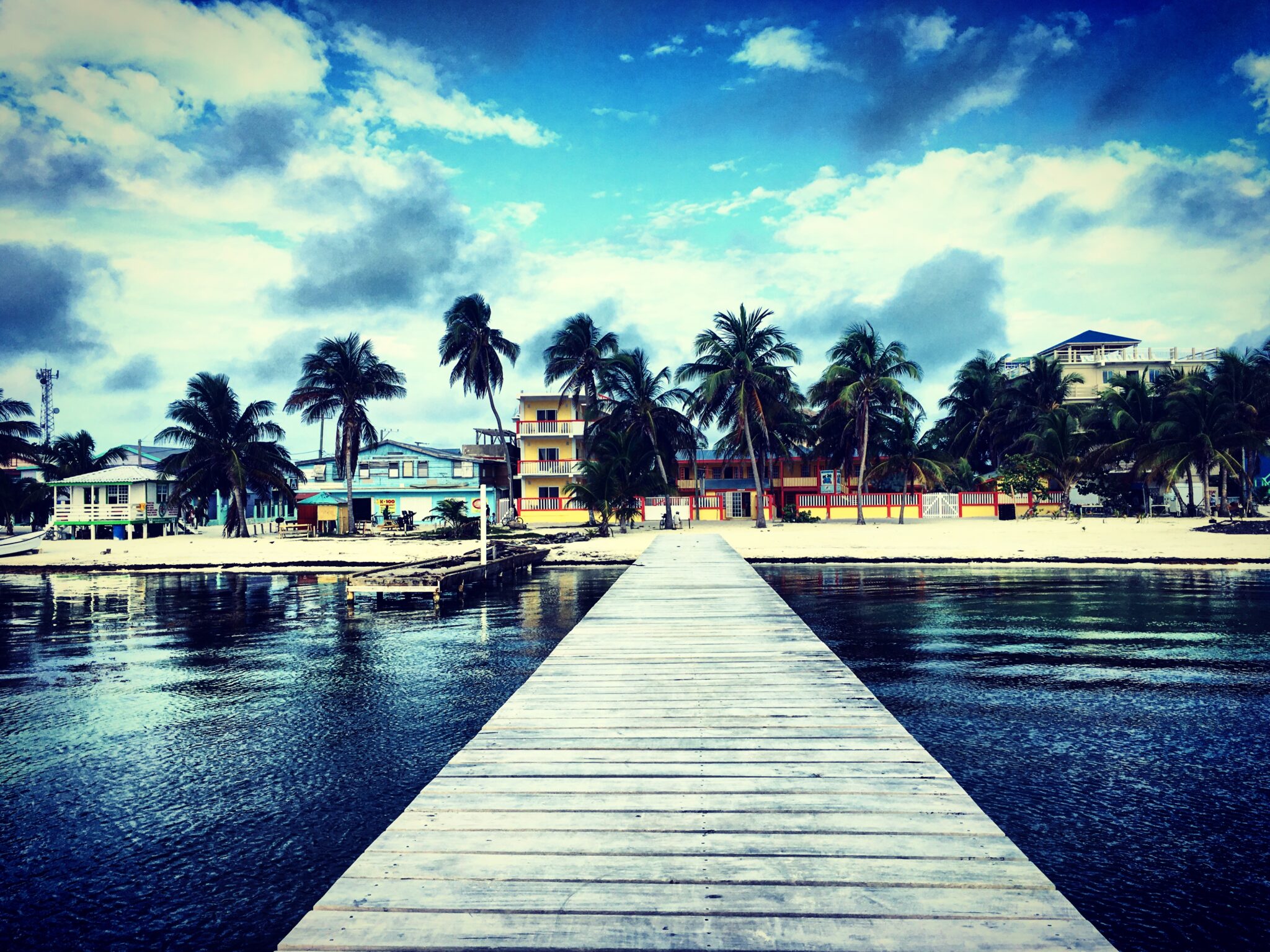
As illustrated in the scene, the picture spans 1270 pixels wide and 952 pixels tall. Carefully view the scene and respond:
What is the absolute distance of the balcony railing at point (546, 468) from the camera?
52.8 meters

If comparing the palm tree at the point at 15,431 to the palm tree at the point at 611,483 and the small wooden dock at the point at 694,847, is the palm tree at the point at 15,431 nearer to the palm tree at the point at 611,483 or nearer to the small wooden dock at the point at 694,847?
the palm tree at the point at 611,483

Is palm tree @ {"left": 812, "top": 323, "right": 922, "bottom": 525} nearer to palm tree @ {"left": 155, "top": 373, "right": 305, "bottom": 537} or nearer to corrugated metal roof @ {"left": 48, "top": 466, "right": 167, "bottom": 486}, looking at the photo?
palm tree @ {"left": 155, "top": 373, "right": 305, "bottom": 537}

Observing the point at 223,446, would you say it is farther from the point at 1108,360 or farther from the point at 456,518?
the point at 1108,360

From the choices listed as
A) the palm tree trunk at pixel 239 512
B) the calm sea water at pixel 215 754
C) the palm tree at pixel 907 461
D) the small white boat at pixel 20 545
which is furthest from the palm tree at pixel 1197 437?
the small white boat at pixel 20 545

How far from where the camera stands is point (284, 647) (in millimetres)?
12508

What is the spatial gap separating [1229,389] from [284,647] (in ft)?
151

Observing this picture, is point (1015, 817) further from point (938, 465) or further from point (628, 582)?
point (938, 465)

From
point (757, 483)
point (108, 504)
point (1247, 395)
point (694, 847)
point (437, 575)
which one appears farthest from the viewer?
point (108, 504)

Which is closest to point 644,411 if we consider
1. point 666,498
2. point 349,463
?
point 666,498

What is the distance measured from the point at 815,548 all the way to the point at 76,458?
57.9 meters

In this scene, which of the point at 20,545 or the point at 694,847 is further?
the point at 20,545

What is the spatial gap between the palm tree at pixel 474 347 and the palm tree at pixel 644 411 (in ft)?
29.0

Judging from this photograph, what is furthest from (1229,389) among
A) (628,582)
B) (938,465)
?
(628,582)

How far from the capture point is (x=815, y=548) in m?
29.7
